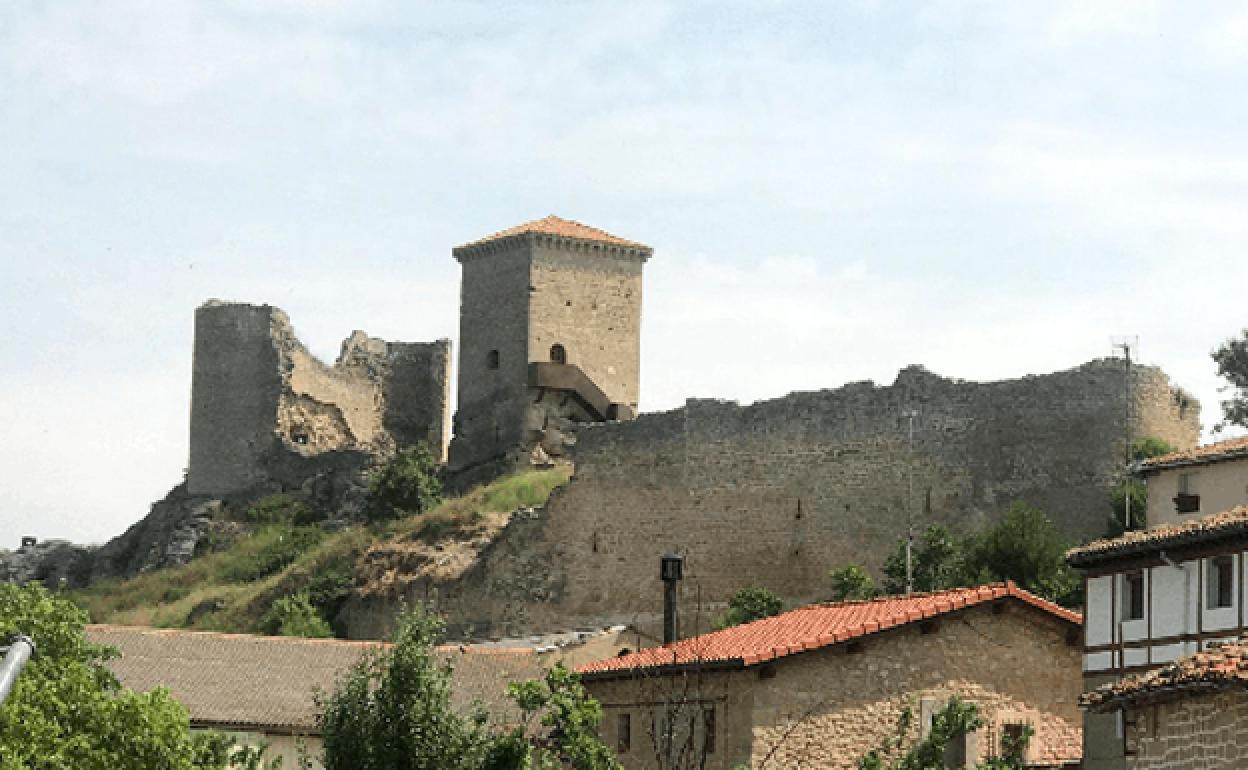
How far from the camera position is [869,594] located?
5453 cm

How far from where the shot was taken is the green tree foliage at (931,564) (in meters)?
52.1

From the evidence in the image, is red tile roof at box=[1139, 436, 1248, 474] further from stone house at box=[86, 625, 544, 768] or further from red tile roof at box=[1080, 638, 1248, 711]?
red tile roof at box=[1080, 638, 1248, 711]

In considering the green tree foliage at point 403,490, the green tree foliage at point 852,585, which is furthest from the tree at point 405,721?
the green tree foliage at point 403,490

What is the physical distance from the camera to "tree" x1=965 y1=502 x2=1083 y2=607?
5088 cm

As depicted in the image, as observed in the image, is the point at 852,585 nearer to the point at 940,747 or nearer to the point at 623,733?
the point at 623,733

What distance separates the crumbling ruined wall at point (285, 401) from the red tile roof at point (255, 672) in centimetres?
3306

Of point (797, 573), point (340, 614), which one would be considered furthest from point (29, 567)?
point (797, 573)

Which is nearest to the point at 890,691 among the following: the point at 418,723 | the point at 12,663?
the point at 418,723

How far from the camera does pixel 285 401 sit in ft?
268

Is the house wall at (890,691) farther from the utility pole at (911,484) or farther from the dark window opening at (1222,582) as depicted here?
the utility pole at (911,484)

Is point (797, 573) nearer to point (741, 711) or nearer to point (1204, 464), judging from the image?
point (1204, 464)

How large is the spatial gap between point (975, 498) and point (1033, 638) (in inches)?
924

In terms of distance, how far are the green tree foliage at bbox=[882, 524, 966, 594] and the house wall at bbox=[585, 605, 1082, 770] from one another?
17.6 metres

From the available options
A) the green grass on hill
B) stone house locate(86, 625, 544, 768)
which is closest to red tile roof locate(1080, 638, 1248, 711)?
stone house locate(86, 625, 544, 768)
